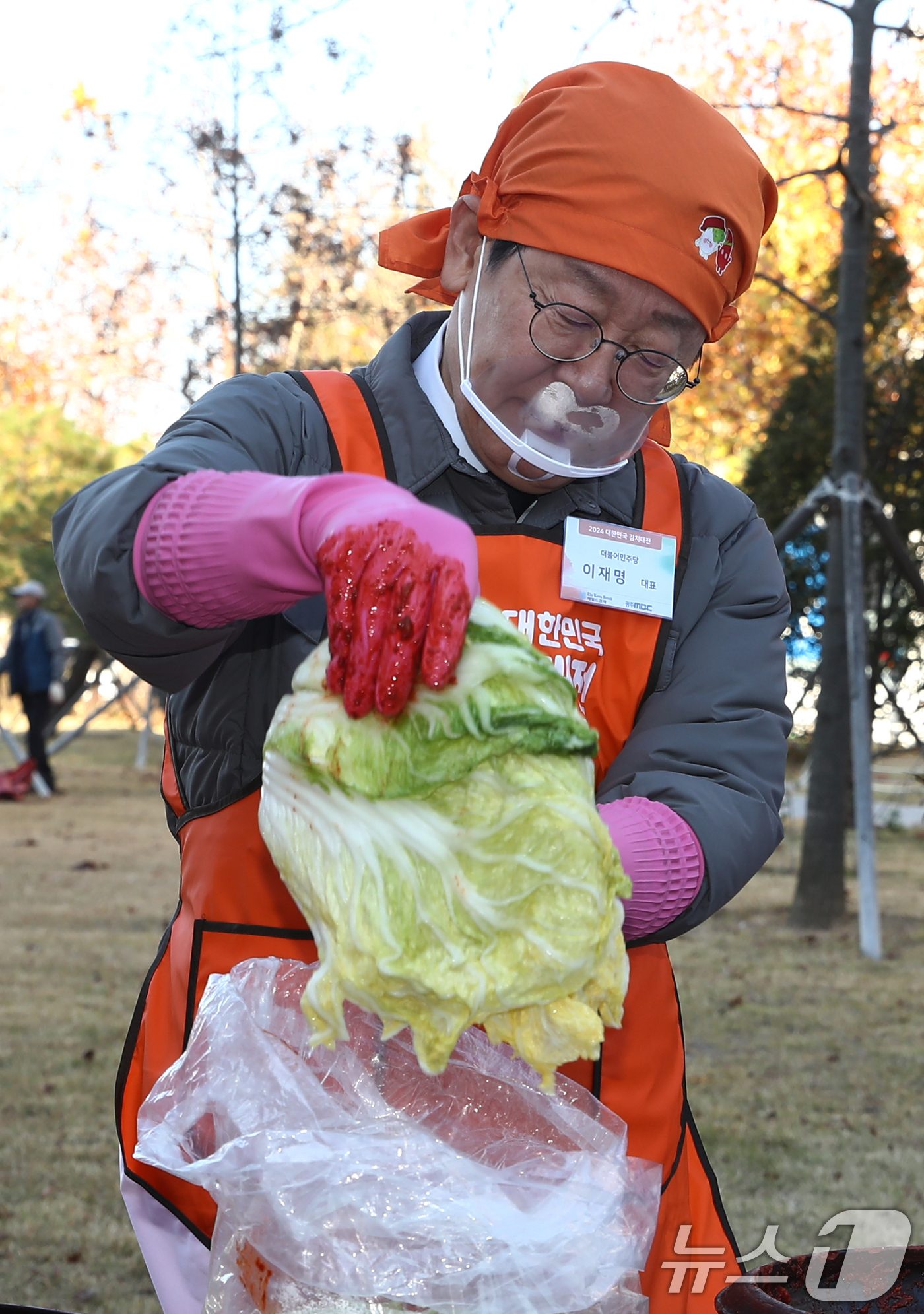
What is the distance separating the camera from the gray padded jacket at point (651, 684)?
1.56 metres

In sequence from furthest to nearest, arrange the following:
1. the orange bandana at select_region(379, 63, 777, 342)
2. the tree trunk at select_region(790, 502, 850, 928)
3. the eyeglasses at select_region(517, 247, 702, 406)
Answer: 1. the tree trunk at select_region(790, 502, 850, 928)
2. the eyeglasses at select_region(517, 247, 702, 406)
3. the orange bandana at select_region(379, 63, 777, 342)

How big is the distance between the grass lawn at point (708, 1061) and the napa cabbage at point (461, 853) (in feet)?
8.94

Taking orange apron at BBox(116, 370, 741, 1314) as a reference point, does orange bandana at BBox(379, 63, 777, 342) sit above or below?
above

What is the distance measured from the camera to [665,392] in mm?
1861

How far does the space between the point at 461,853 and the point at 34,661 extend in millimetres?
12544

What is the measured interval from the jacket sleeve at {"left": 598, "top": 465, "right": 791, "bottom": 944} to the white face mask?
0.73 feet

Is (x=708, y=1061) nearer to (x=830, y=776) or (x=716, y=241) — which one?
(x=830, y=776)

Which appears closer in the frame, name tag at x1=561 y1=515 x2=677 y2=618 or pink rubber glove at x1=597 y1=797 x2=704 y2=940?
pink rubber glove at x1=597 y1=797 x2=704 y2=940

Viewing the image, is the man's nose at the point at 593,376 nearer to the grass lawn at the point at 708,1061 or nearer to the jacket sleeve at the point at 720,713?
the jacket sleeve at the point at 720,713

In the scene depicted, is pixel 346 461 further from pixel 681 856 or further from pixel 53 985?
pixel 53 985

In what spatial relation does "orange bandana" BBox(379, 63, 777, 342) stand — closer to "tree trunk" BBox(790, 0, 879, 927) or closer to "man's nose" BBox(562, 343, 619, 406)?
"man's nose" BBox(562, 343, 619, 406)

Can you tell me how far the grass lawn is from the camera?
386cm

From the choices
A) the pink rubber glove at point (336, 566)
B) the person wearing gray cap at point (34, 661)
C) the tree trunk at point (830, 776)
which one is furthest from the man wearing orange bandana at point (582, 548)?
the person wearing gray cap at point (34, 661)

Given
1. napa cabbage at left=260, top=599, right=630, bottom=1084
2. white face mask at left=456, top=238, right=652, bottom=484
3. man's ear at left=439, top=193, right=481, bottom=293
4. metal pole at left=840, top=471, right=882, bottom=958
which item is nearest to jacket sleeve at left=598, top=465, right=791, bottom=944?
white face mask at left=456, top=238, right=652, bottom=484
